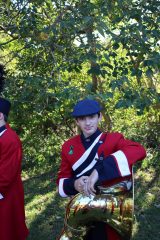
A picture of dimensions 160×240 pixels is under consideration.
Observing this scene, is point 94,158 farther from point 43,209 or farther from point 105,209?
point 43,209

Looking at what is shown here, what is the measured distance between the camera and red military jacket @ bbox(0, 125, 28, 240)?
290cm

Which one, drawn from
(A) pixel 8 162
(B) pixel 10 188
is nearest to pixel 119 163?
(A) pixel 8 162

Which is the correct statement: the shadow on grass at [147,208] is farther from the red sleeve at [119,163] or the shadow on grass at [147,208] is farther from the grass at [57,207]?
the red sleeve at [119,163]

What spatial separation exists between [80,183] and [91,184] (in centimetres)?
12

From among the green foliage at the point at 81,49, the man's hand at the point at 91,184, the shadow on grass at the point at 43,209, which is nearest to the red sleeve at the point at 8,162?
the green foliage at the point at 81,49

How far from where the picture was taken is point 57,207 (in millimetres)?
5262

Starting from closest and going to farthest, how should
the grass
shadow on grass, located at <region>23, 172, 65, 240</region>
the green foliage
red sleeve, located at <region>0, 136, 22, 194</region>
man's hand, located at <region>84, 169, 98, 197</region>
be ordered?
man's hand, located at <region>84, 169, 98, 197</region>
red sleeve, located at <region>0, 136, 22, 194</region>
the green foliage
the grass
shadow on grass, located at <region>23, 172, 65, 240</region>

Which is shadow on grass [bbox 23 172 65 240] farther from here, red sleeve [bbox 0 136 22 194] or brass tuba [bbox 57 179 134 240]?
brass tuba [bbox 57 179 134 240]

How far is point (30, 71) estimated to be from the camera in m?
4.58

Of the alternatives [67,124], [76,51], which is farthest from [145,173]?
[76,51]

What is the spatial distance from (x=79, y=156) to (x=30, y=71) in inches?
87.8

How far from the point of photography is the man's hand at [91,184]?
2.31 m

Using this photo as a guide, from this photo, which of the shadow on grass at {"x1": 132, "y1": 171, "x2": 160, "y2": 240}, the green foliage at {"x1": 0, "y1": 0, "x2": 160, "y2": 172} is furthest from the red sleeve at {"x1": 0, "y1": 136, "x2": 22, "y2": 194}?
the shadow on grass at {"x1": 132, "y1": 171, "x2": 160, "y2": 240}

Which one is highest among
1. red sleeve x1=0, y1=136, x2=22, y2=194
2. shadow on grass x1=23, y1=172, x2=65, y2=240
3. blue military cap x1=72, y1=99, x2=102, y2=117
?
blue military cap x1=72, y1=99, x2=102, y2=117
